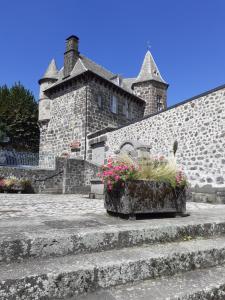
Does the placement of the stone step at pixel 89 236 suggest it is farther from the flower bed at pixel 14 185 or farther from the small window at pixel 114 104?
the small window at pixel 114 104

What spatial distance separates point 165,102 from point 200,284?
79.9 feet

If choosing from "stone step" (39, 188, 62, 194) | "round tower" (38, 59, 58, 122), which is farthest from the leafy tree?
"stone step" (39, 188, 62, 194)

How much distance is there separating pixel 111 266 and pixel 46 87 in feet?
76.4

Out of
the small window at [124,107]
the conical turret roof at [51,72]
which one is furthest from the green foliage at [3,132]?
the small window at [124,107]

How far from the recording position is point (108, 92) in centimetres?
2188

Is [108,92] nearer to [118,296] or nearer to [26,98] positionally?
[26,98]

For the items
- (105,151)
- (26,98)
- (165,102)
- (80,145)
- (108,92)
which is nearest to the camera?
(105,151)

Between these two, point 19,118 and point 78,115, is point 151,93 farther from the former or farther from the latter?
point 19,118

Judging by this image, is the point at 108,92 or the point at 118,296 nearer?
the point at 118,296

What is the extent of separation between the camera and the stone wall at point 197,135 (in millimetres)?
10578

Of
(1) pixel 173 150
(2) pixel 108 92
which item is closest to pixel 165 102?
(2) pixel 108 92

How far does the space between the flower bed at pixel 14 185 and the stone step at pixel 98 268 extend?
35.9ft

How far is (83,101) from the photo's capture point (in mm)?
20234

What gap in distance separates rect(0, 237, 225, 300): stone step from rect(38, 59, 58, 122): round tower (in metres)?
21.4
